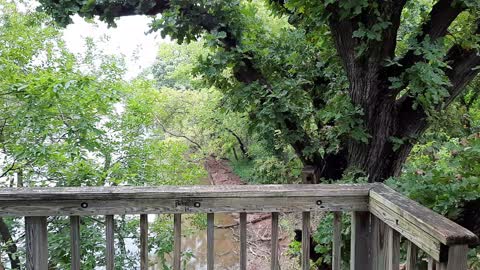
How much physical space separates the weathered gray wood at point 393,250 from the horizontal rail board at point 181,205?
0.18m

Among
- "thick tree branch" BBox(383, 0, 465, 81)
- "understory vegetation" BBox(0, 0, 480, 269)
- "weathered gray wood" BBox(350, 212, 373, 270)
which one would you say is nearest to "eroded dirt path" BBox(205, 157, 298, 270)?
"understory vegetation" BBox(0, 0, 480, 269)

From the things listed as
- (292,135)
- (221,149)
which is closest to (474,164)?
(292,135)

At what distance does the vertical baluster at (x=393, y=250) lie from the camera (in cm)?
121

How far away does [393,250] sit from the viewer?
48.1 inches

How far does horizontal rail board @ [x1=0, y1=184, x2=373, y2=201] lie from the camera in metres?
1.28

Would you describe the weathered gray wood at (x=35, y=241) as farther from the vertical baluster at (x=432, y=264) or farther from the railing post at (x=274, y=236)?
the vertical baluster at (x=432, y=264)

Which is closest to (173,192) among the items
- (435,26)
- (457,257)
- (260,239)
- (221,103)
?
(457,257)

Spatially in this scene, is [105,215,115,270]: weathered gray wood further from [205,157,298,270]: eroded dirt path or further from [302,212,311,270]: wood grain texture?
[205,157,298,270]: eroded dirt path

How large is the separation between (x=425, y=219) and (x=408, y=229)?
0.09m

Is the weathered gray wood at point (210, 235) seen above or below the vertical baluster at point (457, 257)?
below

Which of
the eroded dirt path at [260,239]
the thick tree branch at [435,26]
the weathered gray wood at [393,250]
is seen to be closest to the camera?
the weathered gray wood at [393,250]

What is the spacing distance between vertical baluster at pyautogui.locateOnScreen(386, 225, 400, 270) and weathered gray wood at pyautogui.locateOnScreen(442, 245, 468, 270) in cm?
30

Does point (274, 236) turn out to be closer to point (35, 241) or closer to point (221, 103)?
point (35, 241)

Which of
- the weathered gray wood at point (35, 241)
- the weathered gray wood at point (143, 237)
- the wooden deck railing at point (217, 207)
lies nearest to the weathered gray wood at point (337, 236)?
the wooden deck railing at point (217, 207)
